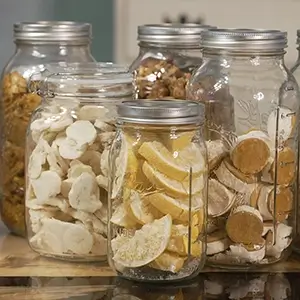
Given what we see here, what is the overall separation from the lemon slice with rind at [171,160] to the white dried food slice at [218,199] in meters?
0.05

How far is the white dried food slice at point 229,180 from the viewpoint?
1.02 meters

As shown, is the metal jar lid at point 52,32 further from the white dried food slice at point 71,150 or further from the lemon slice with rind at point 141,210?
the lemon slice with rind at point 141,210

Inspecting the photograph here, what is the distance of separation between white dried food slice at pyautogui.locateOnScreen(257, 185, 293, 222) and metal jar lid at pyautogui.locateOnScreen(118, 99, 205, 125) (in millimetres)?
125

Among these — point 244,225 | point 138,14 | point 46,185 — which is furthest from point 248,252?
point 138,14

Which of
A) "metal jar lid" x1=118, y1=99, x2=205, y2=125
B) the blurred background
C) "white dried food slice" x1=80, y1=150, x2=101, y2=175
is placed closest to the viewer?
"metal jar lid" x1=118, y1=99, x2=205, y2=125

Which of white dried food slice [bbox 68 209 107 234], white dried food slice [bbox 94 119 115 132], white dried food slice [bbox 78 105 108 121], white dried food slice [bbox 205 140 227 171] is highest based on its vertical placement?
white dried food slice [bbox 78 105 108 121]

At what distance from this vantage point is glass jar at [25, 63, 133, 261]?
1.04m

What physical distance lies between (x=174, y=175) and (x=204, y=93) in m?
0.14

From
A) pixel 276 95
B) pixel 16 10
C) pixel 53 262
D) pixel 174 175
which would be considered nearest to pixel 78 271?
pixel 53 262

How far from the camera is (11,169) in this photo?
3.90ft

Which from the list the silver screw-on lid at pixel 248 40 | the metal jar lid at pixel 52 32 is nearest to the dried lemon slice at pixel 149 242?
the silver screw-on lid at pixel 248 40

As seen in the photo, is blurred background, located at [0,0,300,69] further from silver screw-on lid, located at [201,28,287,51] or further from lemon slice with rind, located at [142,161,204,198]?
lemon slice with rind, located at [142,161,204,198]

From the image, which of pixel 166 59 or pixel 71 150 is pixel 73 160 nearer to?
pixel 71 150

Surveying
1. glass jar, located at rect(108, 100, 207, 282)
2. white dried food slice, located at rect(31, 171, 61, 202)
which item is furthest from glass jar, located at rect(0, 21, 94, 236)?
glass jar, located at rect(108, 100, 207, 282)
